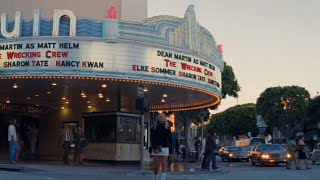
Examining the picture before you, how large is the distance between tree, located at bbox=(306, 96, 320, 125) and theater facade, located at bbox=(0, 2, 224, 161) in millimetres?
Answer: 41363

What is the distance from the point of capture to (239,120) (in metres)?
98.2

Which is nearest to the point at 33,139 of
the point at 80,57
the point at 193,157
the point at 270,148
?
the point at 193,157

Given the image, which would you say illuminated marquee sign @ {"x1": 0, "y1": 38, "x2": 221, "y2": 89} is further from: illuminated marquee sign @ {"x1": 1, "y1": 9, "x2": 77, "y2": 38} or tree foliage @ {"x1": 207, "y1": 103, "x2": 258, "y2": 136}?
tree foliage @ {"x1": 207, "y1": 103, "x2": 258, "y2": 136}

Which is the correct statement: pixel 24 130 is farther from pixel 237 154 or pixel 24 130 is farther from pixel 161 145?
pixel 161 145

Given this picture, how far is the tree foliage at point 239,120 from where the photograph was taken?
96.9 m

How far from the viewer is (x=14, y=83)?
79.7 feet

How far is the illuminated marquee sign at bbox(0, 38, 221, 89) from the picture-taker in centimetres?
2128

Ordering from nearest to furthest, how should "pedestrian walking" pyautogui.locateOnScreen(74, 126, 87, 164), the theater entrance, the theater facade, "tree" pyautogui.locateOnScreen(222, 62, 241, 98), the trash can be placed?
the theater facade, "pedestrian walking" pyautogui.locateOnScreen(74, 126, 87, 164), the theater entrance, the trash can, "tree" pyautogui.locateOnScreen(222, 62, 241, 98)

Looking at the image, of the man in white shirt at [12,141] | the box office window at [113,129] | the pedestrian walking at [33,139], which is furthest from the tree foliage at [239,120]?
the man in white shirt at [12,141]

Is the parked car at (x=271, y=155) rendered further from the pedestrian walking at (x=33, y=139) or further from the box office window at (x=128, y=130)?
the pedestrian walking at (x=33, y=139)

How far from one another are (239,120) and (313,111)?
2884 centimetres

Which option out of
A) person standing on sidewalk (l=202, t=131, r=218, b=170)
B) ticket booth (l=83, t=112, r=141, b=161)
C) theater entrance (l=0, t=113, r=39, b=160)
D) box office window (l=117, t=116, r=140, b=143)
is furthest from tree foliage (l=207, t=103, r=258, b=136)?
person standing on sidewalk (l=202, t=131, r=218, b=170)

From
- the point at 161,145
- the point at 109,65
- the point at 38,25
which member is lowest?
the point at 161,145

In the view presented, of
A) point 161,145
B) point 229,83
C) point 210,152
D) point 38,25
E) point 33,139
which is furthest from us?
point 229,83
